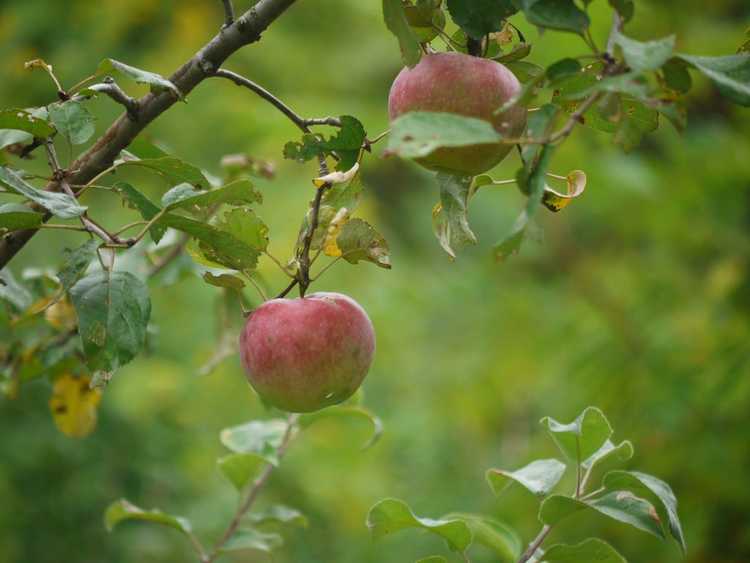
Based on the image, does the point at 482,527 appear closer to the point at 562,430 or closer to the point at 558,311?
the point at 562,430

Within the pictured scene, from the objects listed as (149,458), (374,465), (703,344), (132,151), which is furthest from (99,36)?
(132,151)

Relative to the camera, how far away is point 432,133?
0.43 m

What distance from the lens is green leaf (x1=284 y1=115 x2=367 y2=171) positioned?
559 mm

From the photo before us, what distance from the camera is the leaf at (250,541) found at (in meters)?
→ 0.82

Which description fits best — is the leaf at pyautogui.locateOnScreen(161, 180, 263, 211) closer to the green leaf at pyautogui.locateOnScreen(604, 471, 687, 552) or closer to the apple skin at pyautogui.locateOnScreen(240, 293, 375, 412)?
the apple skin at pyautogui.locateOnScreen(240, 293, 375, 412)

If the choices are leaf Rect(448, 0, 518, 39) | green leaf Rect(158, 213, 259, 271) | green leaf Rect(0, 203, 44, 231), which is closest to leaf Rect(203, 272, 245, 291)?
green leaf Rect(158, 213, 259, 271)

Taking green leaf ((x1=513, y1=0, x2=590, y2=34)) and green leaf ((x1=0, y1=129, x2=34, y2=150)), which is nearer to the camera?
green leaf ((x1=513, y1=0, x2=590, y2=34))

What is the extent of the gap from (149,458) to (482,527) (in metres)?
1.42

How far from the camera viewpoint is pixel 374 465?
2057 millimetres

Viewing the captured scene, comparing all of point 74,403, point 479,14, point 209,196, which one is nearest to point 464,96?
point 479,14

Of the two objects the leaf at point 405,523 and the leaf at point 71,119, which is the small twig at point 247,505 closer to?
the leaf at point 405,523

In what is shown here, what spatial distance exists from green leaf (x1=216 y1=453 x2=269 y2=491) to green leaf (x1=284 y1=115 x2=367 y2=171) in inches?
12.4

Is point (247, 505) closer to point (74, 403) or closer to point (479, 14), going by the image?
point (74, 403)

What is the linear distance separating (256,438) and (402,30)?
0.44 m
